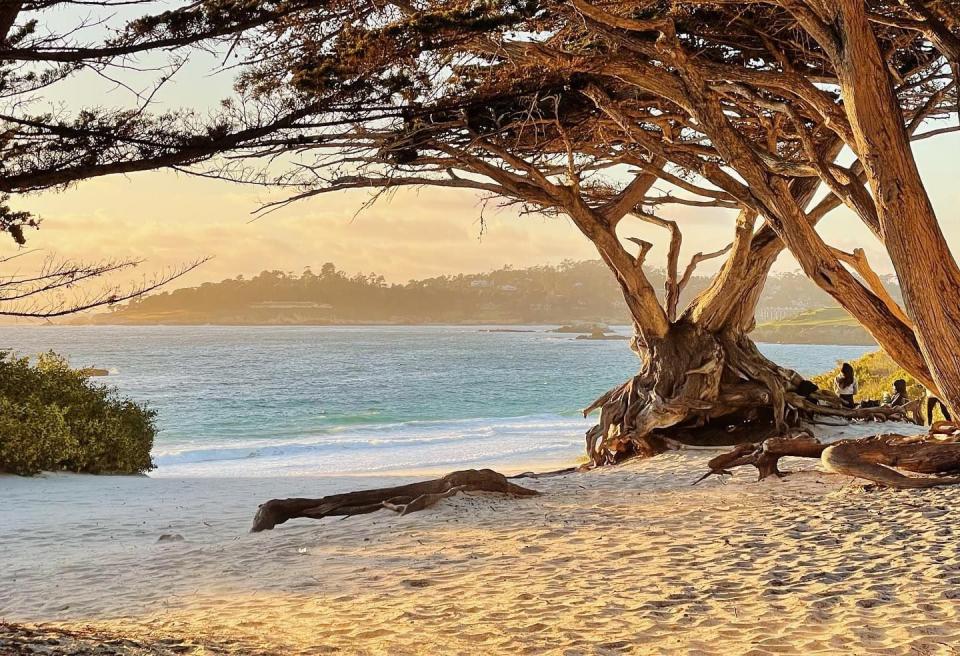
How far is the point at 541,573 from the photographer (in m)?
6.12

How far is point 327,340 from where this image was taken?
4259 inches

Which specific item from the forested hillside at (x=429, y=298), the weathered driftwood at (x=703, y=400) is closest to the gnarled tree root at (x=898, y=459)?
the weathered driftwood at (x=703, y=400)

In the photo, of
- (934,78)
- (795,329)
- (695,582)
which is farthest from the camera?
(795,329)

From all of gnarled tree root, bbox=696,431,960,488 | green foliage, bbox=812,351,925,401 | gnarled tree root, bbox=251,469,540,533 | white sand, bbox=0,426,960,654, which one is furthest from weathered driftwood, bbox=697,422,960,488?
green foliage, bbox=812,351,925,401

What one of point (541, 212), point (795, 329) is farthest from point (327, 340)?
point (541, 212)

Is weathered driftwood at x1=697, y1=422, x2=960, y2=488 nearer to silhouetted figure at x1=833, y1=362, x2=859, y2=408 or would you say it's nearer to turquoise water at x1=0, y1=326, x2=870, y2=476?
silhouetted figure at x1=833, y1=362, x2=859, y2=408

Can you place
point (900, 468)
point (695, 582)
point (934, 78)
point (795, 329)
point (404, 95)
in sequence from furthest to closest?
point (795, 329) → point (934, 78) → point (900, 468) → point (404, 95) → point (695, 582)

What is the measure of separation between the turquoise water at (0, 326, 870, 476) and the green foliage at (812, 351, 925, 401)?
7460 mm

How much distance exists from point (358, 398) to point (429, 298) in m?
85.7

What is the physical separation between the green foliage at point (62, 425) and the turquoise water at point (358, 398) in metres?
6.88

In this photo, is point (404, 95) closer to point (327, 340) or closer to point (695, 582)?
point (695, 582)

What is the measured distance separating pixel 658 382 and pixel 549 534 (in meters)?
6.03

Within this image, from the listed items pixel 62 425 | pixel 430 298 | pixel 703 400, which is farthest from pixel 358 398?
pixel 430 298

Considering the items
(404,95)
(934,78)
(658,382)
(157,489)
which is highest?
(934,78)
